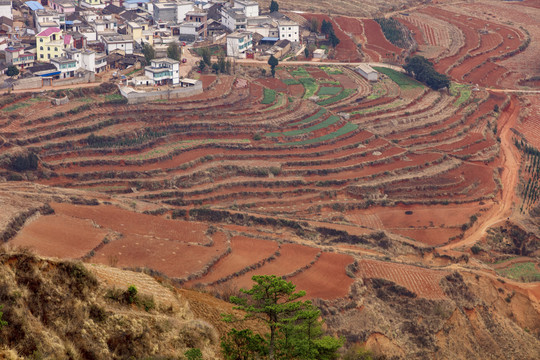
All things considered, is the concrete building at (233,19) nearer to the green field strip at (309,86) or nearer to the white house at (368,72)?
the green field strip at (309,86)

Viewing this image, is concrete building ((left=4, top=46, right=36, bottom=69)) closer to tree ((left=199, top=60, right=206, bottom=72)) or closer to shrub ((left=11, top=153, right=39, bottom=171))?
tree ((left=199, top=60, right=206, bottom=72))

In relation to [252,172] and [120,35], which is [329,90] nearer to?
[252,172]

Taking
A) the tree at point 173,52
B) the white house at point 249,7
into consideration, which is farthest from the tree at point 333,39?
the tree at point 173,52

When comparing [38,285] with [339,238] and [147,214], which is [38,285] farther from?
[339,238]

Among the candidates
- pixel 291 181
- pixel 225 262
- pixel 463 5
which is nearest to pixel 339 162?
pixel 291 181

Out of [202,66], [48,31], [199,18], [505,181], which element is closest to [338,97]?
[202,66]

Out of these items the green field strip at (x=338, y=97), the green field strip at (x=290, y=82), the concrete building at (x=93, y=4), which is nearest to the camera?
the green field strip at (x=338, y=97)
